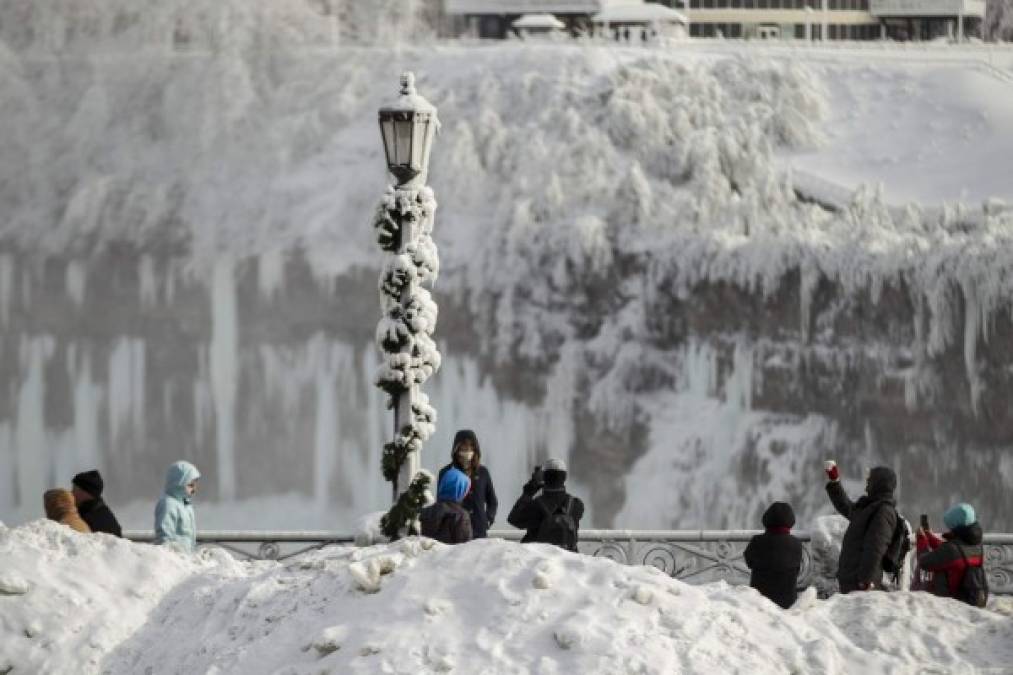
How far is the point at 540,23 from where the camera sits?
4675 cm

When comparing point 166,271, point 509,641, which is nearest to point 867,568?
point 509,641

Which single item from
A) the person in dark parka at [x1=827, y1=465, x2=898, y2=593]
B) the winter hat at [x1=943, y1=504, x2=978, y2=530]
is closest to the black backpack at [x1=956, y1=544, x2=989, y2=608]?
the winter hat at [x1=943, y1=504, x2=978, y2=530]

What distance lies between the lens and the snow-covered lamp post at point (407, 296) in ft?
40.4

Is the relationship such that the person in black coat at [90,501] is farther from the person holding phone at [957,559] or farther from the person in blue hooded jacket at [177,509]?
the person holding phone at [957,559]

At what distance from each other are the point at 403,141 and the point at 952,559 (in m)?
5.10

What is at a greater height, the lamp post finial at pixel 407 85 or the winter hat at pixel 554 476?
the lamp post finial at pixel 407 85

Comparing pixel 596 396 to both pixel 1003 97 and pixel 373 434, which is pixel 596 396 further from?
pixel 1003 97

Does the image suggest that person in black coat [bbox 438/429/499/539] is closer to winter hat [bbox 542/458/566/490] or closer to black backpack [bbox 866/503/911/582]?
winter hat [bbox 542/458/566/490]

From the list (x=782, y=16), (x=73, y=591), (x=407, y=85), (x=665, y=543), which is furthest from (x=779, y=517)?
(x=782, y=16)

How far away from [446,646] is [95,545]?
2.48 metres

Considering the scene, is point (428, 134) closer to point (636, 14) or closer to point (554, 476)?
point (554, 476)

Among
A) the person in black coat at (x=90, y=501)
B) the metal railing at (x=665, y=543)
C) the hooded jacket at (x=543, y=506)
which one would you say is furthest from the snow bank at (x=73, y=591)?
the metal railing at (x=665, y=543)

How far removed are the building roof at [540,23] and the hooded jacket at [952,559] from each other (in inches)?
1526

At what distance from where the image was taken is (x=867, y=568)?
369 inches
